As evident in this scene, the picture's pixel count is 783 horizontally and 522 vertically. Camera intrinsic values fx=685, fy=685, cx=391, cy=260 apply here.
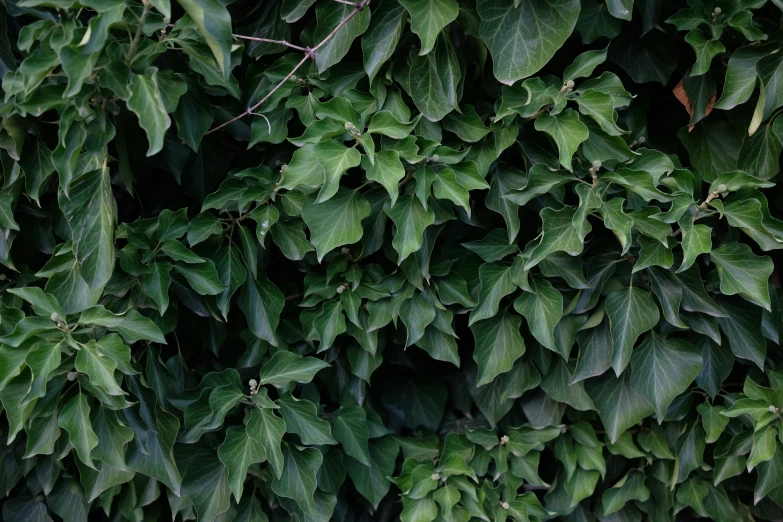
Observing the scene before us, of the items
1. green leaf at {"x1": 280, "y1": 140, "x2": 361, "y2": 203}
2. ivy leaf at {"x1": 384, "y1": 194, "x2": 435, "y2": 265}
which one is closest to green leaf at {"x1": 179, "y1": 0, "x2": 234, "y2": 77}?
green leaf at {"x1": 280, "y1": 140, "x2": 361, "y2": 203}

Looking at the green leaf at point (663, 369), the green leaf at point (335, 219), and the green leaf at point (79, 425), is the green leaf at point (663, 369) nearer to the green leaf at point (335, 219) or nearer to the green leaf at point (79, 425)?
the green leaf at point (335, 219)

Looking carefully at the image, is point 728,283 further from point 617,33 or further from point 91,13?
point 91,13

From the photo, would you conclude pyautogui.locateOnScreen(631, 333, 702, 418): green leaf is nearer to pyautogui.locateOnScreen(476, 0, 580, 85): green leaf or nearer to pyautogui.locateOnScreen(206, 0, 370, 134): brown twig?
pyautogui.locateOnScreen(476, 0, 580, 85): green leaf

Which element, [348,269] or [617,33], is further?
[348,269]

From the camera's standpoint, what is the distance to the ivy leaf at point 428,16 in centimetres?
160

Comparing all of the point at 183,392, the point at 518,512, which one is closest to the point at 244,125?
the point at 183,392

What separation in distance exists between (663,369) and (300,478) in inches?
40.6

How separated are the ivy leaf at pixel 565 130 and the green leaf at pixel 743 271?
0.46 metres

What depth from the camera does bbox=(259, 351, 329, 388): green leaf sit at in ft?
5.85

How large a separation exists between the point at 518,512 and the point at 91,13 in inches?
71.9

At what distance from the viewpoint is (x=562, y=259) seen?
1835 millimetres

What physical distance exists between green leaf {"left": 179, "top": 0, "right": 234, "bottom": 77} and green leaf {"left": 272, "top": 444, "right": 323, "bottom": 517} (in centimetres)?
104

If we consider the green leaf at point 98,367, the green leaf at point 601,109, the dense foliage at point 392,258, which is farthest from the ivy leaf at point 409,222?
the green leaf at point 98,367

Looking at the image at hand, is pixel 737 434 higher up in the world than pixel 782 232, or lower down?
lower down
